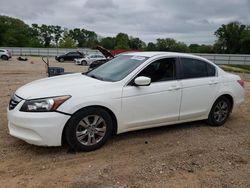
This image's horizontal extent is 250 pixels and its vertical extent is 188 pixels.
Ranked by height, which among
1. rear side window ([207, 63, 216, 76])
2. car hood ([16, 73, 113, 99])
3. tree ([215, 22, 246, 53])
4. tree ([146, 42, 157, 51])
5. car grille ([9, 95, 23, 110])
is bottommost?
car grille ([9, 95, 23, 110])

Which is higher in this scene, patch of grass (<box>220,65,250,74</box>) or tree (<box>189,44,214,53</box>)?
tree (<box>189,44,214,53</box>)

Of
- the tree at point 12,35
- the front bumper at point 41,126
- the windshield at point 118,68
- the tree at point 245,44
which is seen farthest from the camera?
the tree at point 12,35

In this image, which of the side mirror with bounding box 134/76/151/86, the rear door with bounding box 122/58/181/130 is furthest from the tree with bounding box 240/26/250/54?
the side mirror with bounding box 134/76/151/86

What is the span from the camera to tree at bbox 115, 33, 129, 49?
80406 mm

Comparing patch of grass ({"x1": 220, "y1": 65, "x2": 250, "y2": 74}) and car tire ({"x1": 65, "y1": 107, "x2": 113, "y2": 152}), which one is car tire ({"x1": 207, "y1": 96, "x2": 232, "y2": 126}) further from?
patch of grass ({"x1": 220, "y1": 65, "x2": 250, "y2": 74})

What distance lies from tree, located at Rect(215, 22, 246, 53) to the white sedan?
77681 millimetres

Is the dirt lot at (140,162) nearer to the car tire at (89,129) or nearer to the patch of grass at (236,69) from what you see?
the car tire at (89,129)

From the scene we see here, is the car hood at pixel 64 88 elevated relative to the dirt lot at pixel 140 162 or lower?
elevated

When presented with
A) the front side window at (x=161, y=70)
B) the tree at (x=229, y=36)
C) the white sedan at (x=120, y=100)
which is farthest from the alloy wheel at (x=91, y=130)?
the tree at (x=229, y=36)

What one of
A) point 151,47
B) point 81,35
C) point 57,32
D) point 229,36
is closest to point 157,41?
point 151,47

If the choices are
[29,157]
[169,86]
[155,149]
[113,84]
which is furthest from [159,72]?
[29,157]

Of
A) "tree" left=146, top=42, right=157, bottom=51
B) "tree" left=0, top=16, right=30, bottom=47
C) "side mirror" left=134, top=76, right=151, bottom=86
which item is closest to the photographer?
"side mirror" left=134, top=76, right=151, bottom=86

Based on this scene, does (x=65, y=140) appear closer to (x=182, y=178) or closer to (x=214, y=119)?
(x=182, y=178)

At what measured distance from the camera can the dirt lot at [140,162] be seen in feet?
12.6
